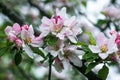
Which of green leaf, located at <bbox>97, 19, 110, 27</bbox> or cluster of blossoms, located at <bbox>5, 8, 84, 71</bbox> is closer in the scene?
cluster of blossoms, located at <bbox>5, 8, 84, 71</bbox>

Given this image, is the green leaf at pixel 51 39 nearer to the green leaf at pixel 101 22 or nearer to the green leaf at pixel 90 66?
the green leaf at pixel 90 66

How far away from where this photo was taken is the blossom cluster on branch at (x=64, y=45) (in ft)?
6.20

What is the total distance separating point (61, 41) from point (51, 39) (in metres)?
0.04

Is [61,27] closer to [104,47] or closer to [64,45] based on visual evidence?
[64,45]

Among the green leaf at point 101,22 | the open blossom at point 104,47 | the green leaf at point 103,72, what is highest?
the green leaf at point 101,22

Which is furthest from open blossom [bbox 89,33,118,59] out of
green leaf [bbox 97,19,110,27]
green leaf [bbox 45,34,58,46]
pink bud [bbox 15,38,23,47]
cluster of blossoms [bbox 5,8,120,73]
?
green leaf [bbox 97,19,110,27]

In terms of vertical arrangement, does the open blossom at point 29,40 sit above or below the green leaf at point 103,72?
above

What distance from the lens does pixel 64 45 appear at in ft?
6.30

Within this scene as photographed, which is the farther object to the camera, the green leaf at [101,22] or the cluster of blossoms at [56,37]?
the green leaf at [101,22]

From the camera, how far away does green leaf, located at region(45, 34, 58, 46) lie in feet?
6.18

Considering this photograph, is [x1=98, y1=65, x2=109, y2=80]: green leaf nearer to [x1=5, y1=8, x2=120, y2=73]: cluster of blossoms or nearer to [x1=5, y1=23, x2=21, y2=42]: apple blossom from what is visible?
[x1=5, y1=8, x2=120, y2=73]: cluster of blossoms

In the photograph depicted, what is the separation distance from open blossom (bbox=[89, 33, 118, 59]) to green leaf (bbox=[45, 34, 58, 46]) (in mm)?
159

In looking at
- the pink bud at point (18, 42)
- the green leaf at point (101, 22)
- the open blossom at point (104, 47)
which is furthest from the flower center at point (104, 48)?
the green leaf at point (101, 22)

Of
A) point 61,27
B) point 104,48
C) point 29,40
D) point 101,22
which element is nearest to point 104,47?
point 104,48
